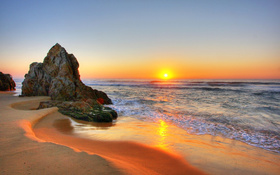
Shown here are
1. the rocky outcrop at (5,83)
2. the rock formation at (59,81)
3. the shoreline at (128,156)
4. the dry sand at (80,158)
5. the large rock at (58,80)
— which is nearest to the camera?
the dry sand at (80,158)

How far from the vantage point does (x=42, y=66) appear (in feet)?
44.7

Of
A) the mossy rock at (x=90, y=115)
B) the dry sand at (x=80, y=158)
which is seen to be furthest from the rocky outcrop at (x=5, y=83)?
the dry sand at (x=80, y=158)

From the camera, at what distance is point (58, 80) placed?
37.5 feet

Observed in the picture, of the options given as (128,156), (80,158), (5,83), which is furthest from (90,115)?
(5,83)

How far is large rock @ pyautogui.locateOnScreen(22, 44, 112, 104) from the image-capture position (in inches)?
441

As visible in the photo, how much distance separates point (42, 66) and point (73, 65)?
9.77 feet

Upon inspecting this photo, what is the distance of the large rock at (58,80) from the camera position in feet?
36.8

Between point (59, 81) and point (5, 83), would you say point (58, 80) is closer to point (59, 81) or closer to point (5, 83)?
point (59, 81)

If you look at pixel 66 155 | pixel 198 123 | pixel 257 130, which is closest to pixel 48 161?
pixel 66 155

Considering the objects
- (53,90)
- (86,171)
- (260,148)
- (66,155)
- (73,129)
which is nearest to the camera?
(86,171)

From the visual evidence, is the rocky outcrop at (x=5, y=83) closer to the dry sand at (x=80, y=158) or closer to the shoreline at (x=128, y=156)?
the shoreline at (x=128, y=156)

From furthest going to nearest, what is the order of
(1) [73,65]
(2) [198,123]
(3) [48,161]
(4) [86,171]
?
(1) [73,65], (2) [198,123], (3) [48,161], (4) [86,171]

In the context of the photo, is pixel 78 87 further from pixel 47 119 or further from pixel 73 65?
pixel 47 119

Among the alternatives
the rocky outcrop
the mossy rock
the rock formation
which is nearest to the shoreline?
the mossy rock
